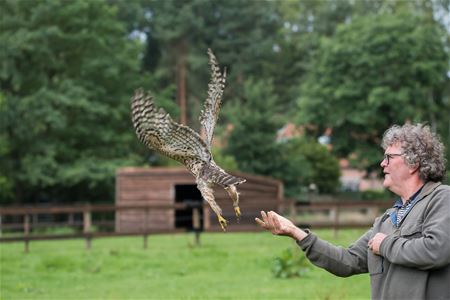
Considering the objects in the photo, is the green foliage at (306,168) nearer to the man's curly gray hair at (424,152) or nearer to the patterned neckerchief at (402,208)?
the patterned neckerchief at (402,208)

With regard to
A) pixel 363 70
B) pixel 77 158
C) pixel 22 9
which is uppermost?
pixel 22 9

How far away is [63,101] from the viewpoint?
33.9m

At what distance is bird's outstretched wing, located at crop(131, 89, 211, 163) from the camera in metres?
5.78

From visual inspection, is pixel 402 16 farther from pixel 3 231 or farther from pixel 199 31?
pixel 3 231

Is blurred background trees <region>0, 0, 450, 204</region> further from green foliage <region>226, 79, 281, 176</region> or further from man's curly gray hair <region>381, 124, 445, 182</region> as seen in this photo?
man's curly gray hair <region>381, 124, 445, 182</region>

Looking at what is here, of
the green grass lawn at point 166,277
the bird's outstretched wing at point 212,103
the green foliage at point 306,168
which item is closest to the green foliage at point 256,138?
the green foliage at point 306,168

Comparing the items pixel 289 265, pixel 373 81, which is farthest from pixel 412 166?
pixel 373 81

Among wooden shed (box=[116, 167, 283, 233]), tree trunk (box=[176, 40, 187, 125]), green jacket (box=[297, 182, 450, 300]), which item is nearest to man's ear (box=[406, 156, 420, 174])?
green jacket (box=[297, 182, 450, 300])

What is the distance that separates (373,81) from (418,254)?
112 feet

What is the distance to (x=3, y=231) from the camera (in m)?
28.8

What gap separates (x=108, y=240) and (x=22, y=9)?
644 inches

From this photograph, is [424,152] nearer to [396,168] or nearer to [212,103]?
[396,168]

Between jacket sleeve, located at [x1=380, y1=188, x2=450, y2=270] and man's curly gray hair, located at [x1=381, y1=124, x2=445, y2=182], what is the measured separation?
0.42 feet

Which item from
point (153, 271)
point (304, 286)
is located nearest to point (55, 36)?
point (153, 271)
